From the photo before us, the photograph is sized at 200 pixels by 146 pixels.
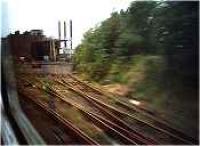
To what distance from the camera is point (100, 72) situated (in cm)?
168

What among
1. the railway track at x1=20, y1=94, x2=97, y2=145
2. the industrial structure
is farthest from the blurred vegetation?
the railway track at x1=20, y1=94, x2=97, y2=145

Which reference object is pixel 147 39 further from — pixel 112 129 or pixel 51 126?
pixel 51 126

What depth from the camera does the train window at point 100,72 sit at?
146 centimetres

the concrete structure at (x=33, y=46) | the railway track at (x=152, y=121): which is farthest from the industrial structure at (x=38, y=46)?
the railway track at (x=152, y=121)

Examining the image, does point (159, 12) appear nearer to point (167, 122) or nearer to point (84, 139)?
point (167, 122)

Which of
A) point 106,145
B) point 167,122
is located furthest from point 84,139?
point 167,122

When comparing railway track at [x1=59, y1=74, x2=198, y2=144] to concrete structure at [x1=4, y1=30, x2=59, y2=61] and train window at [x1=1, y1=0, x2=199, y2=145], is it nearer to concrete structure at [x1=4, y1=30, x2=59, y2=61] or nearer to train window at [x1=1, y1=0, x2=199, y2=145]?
train window at [x1=1, y1=0, x2=199, y2=145]

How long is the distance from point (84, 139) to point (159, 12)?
0.68 m

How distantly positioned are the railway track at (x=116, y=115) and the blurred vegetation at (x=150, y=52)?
7cm

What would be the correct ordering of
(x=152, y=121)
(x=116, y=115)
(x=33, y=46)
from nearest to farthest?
(x=152, y=121) → (x=116, y=115) → (x=33, y=46)

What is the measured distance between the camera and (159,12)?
1533 mm

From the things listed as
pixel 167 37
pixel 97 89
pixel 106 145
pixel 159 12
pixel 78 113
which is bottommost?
pixel 106 145

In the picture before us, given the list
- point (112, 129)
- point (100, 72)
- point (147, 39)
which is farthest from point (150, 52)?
point (112, 129)

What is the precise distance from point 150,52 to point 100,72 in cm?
27
